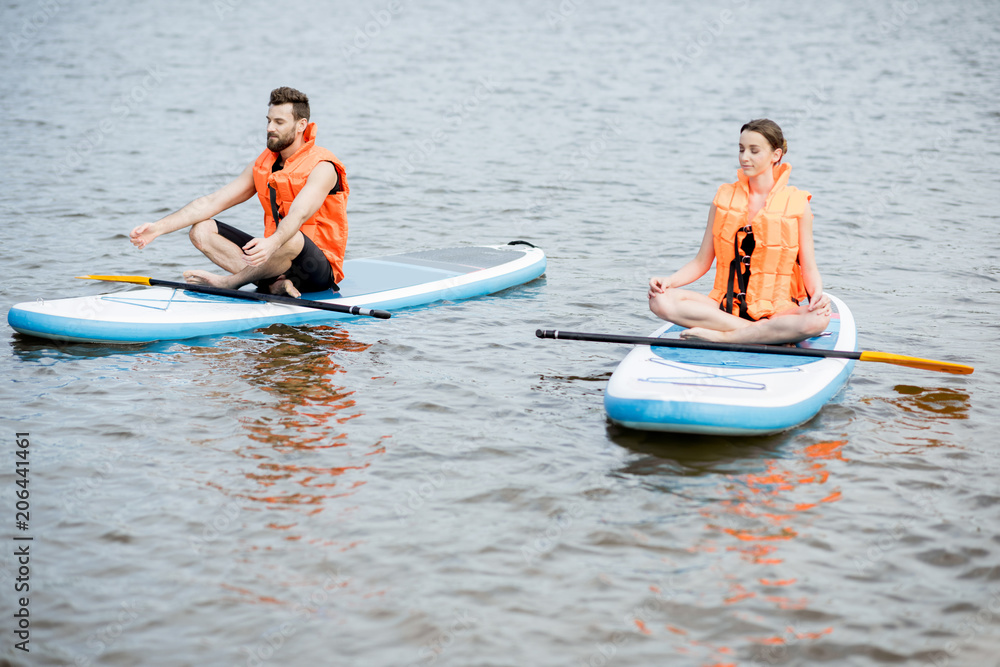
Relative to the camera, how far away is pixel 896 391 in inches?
205

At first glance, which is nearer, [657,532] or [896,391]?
[657,532]

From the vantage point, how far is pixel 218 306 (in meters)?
5.88

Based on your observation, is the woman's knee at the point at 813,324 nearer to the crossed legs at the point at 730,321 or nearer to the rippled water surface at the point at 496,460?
the crossed legs at the point at 730,321

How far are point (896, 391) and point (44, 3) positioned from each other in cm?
2855

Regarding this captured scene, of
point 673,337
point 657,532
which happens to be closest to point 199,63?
point 673,337

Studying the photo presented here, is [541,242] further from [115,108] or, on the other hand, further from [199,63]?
[199,63]

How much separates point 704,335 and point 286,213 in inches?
106

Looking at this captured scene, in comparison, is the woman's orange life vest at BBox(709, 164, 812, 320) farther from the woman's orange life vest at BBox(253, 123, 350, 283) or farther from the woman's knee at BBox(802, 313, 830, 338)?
the woman's orange life vest at BBox(253, 123, 350, 283)

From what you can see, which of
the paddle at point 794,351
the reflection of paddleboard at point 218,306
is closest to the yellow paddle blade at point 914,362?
the paddle at point 794,351

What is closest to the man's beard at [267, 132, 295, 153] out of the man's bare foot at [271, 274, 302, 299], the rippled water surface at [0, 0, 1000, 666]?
the man's bare foot at [271, 274, 302, 299]

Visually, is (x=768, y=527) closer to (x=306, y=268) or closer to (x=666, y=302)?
(x=666, y=302)

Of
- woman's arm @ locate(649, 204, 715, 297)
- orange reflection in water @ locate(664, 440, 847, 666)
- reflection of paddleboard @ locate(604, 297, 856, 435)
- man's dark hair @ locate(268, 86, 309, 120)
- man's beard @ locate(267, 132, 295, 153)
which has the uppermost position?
man's dark hair @ locate(268, 86, 309, 120)

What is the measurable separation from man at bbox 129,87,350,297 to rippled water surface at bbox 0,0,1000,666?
1.26ft

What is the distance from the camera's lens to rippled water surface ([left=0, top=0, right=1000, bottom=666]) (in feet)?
10.6
